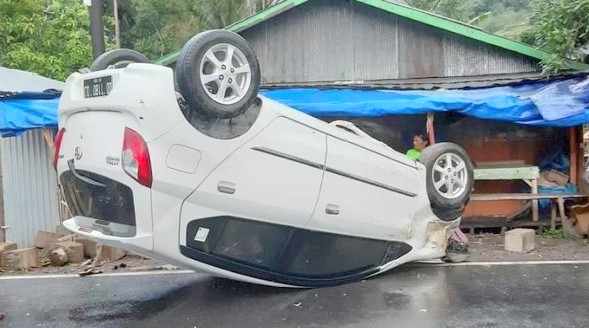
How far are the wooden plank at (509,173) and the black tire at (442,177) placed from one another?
296 cm

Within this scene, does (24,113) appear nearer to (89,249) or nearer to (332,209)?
(89,249)

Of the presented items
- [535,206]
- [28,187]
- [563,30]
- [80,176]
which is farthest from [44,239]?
[563,30]

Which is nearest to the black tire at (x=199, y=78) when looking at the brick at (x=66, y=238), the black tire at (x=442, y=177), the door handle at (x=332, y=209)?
the door handle at (x=332, y=209)

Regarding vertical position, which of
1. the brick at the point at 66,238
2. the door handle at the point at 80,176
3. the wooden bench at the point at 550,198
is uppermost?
the door handle at the point at 80,176

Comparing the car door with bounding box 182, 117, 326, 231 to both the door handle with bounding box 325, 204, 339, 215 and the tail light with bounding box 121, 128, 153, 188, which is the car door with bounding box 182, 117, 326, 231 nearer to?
the door handle with bounding box 325, 204, 339, 215

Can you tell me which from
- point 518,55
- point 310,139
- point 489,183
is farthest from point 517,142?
point 310,139

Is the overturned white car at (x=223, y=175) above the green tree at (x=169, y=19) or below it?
below

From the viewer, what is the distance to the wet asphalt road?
568 cm

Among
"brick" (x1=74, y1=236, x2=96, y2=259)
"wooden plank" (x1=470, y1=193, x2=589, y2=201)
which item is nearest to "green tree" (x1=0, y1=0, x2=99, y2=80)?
"brick" (x1=74, y1=236, x2=96, y2=259)

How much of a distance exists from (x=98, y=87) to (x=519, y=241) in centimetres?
589

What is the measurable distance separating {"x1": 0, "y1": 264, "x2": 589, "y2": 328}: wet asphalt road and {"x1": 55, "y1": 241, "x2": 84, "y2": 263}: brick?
1154 millimetres

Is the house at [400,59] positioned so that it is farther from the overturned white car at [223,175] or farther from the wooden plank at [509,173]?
the overturned white car at [223,175]

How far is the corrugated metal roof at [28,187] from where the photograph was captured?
385 inches

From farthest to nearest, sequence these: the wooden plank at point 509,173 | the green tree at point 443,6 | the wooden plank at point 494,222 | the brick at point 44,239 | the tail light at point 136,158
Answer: the green tree at point 443,6
the wooden plank at point 494,222
the wooden plank at point 509,173
the brick at point 44,239
the tail light at point 136,158
